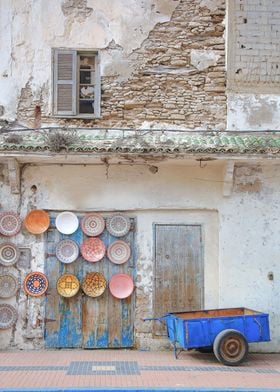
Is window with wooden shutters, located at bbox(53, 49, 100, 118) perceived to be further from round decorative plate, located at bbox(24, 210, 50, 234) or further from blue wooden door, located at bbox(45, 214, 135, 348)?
blue wooden door, located at bbox(45, 214, 135, 348)

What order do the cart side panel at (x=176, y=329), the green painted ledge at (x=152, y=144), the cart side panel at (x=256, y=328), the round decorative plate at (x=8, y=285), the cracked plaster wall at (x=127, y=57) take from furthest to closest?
the cracked plaster wall at (x=127, y=57)
the round decorative plate at (x=8, y=285)
the green painted ledge at (x=152, y=144)
the cart side panel at (x=256, y=328)
the cart side panel at (x=176, y=329)

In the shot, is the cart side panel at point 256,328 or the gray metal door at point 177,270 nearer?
the cart side panel at point 256,328

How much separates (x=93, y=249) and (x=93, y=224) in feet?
1.61

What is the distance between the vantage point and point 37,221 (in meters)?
12.2

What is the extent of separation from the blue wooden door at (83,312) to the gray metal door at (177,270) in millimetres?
539

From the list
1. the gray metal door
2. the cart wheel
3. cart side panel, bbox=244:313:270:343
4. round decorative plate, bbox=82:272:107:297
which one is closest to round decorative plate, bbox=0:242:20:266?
round decorative plate, bbox=82:272:107:297

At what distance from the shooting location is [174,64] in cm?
1257

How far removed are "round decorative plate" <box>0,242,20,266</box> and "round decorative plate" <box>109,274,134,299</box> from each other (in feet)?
6.31

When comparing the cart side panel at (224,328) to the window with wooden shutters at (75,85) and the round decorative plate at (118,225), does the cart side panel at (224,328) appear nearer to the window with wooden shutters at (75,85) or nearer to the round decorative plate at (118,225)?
the round decorative plate at (118,225)

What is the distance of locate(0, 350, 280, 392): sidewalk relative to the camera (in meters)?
9.11

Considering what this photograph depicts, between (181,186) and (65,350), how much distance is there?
3.90 meters

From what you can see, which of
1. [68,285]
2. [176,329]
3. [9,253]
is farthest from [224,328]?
[9,253]

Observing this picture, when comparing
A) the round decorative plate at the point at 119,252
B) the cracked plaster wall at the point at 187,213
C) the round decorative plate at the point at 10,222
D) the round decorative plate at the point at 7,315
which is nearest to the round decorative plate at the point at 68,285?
the cracked plaster wall at the point at 187,213

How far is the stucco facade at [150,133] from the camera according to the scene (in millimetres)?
12195
